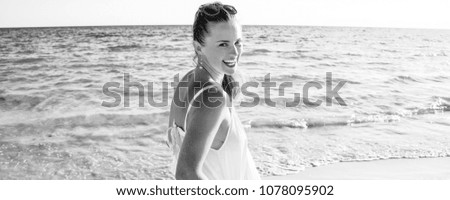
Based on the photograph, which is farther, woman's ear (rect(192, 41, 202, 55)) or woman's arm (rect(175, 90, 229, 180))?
woman's ear (rect(192, 41, 202, 55))

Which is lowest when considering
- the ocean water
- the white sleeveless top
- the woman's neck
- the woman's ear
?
the ocean water

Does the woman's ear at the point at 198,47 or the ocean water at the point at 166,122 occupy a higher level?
the woman's ear at the point at 198,47

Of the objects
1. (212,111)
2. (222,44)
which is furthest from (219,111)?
(222,44)

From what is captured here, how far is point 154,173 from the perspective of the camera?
4203 millimetres

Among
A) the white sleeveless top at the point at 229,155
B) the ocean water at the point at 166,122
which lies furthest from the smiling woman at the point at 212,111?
the ocean water at the point at 166,122

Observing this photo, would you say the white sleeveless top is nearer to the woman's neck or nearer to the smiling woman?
the smiling woman

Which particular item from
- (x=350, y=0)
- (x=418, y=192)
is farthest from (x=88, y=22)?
(x=418, y=192)

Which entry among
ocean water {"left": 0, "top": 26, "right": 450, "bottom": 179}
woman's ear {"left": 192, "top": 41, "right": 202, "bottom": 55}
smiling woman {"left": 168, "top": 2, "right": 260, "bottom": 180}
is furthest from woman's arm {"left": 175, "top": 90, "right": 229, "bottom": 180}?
ocean water {"left": 0, "top": 26, "right": 450, "bottom": 179}

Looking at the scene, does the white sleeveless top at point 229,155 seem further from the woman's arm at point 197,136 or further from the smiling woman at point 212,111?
the woman's arm at point 197,136

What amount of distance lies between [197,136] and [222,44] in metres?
0.37

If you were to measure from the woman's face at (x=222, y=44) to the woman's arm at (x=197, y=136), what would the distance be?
8.3 inches

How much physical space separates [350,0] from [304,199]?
5.95 meters

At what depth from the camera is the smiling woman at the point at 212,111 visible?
1.17 meters

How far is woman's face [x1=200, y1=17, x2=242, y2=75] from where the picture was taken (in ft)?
4.42
